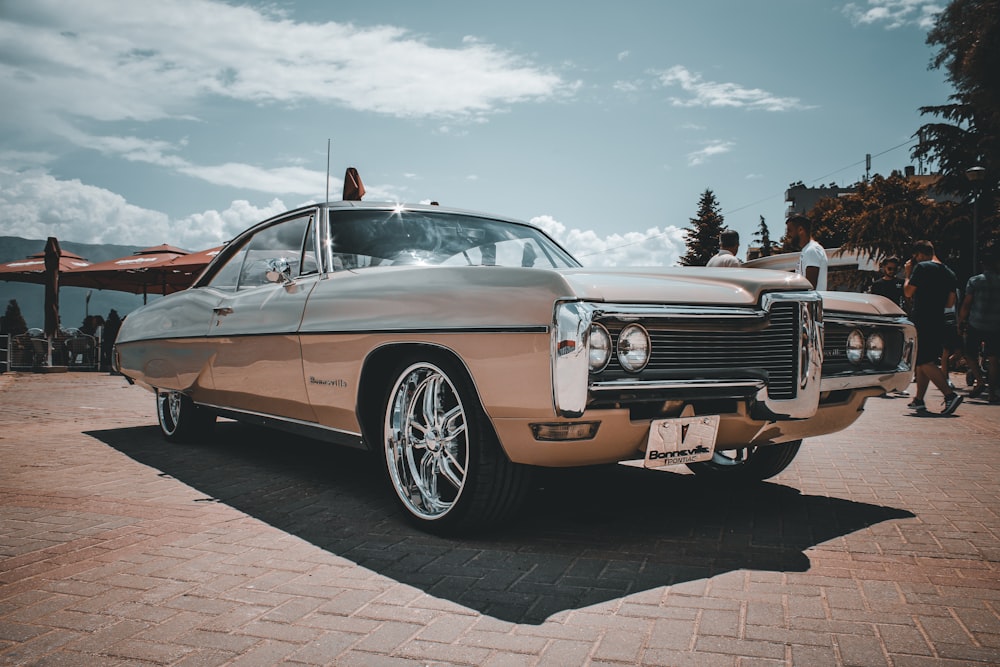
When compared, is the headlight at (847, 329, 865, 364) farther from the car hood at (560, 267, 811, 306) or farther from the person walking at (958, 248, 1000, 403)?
the person walking at (958, 248, 1000, 403)

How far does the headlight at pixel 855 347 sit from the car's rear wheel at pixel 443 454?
184 cm

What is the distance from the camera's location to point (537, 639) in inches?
94.9

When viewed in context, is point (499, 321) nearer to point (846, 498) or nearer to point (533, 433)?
point (533, 433)

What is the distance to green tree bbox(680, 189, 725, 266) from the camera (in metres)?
65.9

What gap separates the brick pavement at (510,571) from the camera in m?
2.36

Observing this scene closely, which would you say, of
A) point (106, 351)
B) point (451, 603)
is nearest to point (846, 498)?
point (451, 603)

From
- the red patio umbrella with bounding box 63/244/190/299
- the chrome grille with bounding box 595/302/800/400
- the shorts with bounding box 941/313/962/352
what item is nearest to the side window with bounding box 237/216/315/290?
the chrome grille with bounding box 595/302/800/400

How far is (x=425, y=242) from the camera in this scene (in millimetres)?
4402

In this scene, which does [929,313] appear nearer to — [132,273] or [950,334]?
[950,334]

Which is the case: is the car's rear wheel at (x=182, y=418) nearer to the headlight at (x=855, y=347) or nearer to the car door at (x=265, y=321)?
the car door at (x=265, y=321)

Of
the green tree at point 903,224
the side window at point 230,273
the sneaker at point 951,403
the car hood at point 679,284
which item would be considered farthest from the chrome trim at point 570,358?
the green tree at point 903,224

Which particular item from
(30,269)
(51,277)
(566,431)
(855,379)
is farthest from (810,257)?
(30,269)

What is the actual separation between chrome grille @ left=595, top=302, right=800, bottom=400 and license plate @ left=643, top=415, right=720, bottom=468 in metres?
0.19

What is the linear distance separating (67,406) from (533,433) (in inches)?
324
